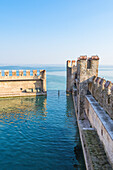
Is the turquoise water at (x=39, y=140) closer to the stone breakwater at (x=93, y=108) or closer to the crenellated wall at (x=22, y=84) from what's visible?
the stone breakwater at (x=93, y=108)

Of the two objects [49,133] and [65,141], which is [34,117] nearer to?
[49,133]

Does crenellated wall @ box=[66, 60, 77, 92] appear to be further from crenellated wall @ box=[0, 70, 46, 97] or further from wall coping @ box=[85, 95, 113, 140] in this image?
wall coping @ box=[85, 95, 113, 140]

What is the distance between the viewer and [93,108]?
861cm

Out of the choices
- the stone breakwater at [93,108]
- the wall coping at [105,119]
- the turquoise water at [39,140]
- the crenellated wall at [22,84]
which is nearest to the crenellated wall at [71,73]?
the crenellated wall at [22,84]

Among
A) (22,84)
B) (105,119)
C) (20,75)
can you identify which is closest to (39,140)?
(105,119)

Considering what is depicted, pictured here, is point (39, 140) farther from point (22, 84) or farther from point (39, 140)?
point (22, 84)

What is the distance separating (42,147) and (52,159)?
1586 mm

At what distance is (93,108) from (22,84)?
22202 millimetres

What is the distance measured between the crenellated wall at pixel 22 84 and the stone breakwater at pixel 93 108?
16.0 metres

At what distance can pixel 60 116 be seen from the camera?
16391mm

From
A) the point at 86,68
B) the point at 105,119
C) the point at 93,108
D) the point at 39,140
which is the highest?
the point at 86,68

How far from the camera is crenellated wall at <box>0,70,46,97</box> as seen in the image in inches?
1068

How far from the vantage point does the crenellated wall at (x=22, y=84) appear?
27.1 metres

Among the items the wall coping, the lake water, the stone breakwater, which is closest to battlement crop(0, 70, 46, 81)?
the lake water
